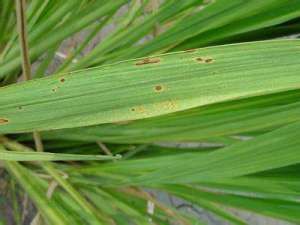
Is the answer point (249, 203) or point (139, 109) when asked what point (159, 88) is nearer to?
point (139, 109)

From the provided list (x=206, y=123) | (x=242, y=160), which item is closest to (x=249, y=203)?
(x=206, y=123)

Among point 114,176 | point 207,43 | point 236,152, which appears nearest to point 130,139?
point 114,176

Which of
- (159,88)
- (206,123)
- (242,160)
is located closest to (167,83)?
(159,88)

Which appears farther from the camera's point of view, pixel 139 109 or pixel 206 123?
pixel 206 123

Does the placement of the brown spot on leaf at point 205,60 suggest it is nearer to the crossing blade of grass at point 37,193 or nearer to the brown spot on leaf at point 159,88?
the brown spot on leaf at point 159,88

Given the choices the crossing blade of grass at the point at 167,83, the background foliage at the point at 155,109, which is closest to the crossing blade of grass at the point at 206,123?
the background foliage at the point at 155,109

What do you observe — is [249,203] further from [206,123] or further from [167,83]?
[167,83]

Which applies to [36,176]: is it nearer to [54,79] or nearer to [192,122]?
[192,122]

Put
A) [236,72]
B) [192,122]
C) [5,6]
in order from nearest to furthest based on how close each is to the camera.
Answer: [236,72] → [192,122] → [5,6]
